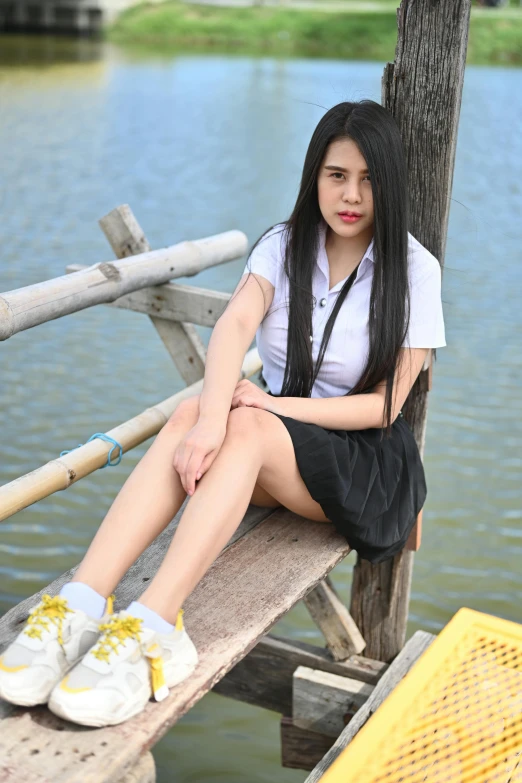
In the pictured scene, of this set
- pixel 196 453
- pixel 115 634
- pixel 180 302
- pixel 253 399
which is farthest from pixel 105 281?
pixel 115 634

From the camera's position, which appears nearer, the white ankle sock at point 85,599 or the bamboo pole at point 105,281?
the white ankle sock at point 85,599

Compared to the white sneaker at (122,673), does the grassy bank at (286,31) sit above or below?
above

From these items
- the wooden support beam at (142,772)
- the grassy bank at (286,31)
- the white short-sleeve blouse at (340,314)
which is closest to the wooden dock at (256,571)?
the wooden support beam at (142,772)

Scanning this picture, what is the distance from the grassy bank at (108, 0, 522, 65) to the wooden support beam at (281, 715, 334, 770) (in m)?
25.1

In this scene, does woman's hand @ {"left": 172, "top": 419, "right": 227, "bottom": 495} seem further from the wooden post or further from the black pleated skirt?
the wooden post

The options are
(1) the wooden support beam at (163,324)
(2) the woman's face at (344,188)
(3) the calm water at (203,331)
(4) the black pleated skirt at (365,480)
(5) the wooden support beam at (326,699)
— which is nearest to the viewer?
(4) the black pleated skirt at (365,480)

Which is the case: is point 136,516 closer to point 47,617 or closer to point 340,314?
point 47,617

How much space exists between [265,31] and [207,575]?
31649 mm

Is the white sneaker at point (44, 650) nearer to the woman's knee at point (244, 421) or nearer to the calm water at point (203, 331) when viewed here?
the woman's knee at point (244, 421)

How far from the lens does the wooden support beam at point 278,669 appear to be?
2.90 meters

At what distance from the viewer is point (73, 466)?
92.8 inches

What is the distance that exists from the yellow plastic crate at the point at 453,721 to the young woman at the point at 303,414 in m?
0.30

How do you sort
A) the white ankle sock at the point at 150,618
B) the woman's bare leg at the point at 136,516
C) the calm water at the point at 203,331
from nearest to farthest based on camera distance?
the white ankle sock at the point at 150,618 < the woman's bare leg at the point at 136,516 < the calm water at the point at 203,331

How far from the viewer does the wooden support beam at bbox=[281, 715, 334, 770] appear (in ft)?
9.46
